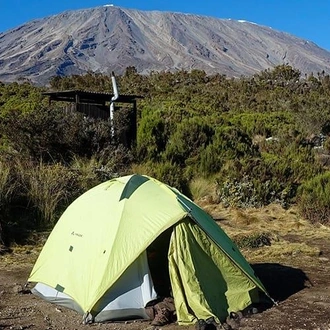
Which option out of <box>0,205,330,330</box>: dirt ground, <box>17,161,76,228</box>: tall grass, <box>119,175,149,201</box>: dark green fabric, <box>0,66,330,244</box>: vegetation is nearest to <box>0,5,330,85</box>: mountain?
<box>0,66,330,244</box>: vegetation

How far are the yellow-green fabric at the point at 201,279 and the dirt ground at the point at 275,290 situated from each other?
0.21 metres

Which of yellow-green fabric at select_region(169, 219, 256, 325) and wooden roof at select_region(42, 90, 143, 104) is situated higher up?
wooden roof at select_region(42, 90, 143, 104)

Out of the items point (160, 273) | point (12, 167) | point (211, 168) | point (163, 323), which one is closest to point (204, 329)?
point (163, 323)

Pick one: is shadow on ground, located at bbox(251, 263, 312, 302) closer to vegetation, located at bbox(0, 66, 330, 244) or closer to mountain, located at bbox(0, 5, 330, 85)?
vegetation, located at bbox(0, 66, 330, 244)

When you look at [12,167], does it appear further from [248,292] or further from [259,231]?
[248,292]

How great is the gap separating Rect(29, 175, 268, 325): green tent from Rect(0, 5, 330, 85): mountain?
10227 centimetres

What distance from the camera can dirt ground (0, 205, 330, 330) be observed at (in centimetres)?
569

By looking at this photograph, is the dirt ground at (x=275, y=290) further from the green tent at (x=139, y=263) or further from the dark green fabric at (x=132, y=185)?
the dark green fabric at (x=132, y=185)

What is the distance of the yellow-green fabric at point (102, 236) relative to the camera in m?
5.80

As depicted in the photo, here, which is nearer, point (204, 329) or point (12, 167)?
point (204, 329)

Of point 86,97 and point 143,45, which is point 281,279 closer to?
point 86,97

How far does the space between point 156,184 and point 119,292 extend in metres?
1.45

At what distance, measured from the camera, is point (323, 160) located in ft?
54.1

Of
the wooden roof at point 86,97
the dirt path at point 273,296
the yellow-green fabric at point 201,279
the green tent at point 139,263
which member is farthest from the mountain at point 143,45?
the yellow-green fabric at point 201,279
